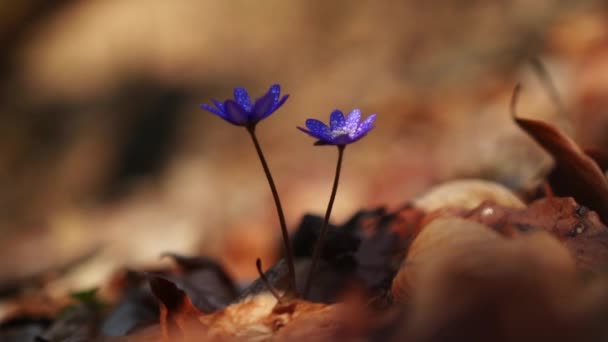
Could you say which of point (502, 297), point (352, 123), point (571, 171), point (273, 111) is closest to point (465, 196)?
point (571, 171)

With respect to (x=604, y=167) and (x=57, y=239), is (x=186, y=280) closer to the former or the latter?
(x=604, y=167)

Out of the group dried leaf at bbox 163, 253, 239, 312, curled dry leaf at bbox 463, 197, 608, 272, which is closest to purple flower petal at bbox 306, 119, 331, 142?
curled dry leaf at bbox 463, 197, 608, 272

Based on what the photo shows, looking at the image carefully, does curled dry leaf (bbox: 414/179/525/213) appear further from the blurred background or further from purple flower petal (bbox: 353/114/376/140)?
the blurred background

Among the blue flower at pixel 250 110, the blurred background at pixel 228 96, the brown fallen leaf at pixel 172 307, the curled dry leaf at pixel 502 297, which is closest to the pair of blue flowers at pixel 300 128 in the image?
the blue flower at pixel 250 110

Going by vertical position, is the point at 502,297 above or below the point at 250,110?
below

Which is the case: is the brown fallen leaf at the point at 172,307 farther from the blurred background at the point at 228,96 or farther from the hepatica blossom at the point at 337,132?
the blurred background at the point at 228,96

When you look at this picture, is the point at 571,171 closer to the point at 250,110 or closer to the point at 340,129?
the point at 340,129

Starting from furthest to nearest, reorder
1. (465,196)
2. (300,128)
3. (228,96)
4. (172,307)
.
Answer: (228,96), (465,196), (172,307), (300,128)
